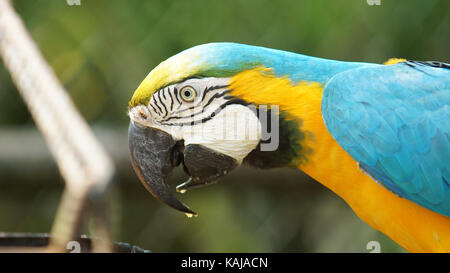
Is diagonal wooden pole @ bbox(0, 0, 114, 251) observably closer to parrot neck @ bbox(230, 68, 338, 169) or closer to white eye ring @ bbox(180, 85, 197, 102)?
white eye ring @ bbox(180, 85, 197, 102)

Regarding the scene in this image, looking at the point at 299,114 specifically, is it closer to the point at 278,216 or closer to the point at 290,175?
the point at 290,175

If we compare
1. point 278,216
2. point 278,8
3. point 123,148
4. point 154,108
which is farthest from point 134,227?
point 154,108

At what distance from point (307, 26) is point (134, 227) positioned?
3.26 ft

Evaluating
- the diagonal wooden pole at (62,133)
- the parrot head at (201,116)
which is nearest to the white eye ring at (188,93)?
the parrot head at (201,116)

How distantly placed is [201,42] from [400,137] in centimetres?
114

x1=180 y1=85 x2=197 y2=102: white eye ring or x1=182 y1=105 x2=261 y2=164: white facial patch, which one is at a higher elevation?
x1=180 y1=85 x2=197 y2=102: white eye ring

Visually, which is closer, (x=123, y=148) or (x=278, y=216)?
(x=123, y=148)

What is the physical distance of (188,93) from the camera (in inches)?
37.2

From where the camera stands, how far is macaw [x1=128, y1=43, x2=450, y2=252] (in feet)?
2.85

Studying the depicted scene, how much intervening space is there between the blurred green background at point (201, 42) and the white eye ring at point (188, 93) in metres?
0.92

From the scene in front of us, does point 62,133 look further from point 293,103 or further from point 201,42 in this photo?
point 201,42

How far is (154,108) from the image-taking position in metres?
0.94

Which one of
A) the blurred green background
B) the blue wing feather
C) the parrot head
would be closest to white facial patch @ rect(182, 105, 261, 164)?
the parrot head

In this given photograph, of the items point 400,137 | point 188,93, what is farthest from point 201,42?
point 400,137
